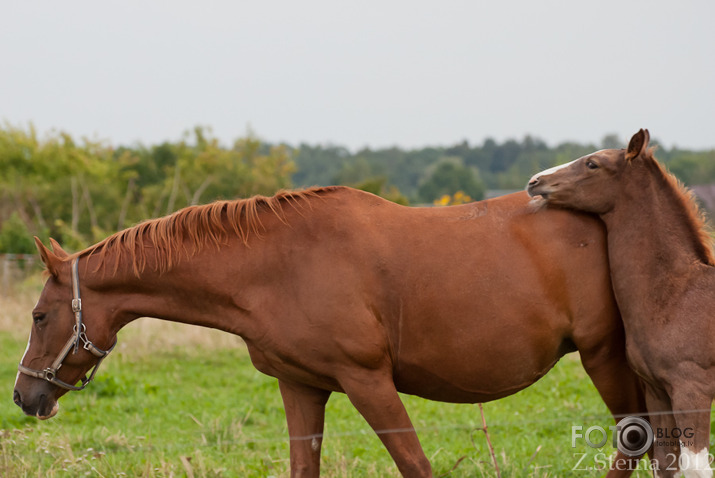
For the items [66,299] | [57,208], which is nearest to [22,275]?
[57,208]

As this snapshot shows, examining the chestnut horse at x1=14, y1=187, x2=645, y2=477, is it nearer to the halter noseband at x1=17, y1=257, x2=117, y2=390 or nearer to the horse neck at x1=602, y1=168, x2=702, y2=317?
the halter noseband at x1=17, y1=257, x2=117, y2=390

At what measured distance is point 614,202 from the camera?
155 inches

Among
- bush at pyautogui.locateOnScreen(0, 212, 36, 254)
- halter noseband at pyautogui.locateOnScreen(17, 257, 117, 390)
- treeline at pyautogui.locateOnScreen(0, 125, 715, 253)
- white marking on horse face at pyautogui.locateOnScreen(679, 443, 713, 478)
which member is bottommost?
white marking on horse face at pyautogui.locateOnScreen(679, 443, 713, 478)

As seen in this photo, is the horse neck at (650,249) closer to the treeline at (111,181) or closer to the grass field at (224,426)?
the grass field at (224,426)

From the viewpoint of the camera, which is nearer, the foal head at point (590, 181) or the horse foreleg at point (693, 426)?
the horse foreleg at point (693, 426)

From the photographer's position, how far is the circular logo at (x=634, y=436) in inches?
165

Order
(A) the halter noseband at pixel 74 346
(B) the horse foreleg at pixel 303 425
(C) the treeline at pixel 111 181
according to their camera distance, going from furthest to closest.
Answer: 1. (C) the treeline at pixel 111 181
2. (B) the horse foreleg at pixel 303 425
3. (A) the halter noseband at pixel 74 346

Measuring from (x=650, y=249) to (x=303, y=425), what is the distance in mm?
2159

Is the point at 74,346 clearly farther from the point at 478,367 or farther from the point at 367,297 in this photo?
the point at 478,367

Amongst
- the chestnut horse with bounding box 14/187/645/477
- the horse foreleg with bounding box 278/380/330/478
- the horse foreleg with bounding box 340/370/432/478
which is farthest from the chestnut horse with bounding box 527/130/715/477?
the horse foreleg with bounding box 278/380/330/478

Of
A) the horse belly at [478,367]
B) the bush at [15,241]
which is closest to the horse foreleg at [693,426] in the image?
the horse belly at [478,367]

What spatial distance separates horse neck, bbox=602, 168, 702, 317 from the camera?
12.5ft

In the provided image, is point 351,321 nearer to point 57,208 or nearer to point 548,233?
point 548,233

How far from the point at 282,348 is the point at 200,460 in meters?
1.59
